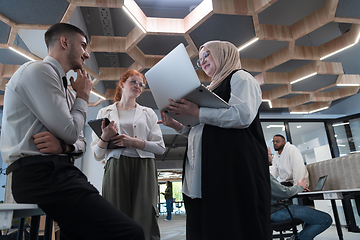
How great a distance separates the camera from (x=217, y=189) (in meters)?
1.08

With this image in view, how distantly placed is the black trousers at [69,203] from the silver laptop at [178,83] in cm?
55

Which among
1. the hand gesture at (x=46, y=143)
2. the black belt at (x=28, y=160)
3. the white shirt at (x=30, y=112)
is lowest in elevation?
the black belt at (x=28, y=160)

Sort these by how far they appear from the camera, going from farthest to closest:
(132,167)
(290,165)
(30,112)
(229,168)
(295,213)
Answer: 1. (290,165)
2. (295,213)
3. (132,167)
4. (229,168)
5. (30,112)

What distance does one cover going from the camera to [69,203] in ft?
2.92

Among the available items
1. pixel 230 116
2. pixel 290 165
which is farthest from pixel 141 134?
pixel 290 165

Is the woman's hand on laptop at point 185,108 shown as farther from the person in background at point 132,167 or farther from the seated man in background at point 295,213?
the seated man in background at point 295,213

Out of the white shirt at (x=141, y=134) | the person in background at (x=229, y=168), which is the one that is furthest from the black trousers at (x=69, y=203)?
the white shirt at (x=141, y=134)

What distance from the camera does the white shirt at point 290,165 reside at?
3.97 m

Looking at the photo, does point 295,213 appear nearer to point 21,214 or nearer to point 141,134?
point 141,134

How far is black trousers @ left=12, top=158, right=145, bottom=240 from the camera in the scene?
0.89 meters

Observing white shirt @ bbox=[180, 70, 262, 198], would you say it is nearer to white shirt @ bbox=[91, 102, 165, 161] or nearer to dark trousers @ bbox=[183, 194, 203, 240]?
dark trousers @ bbox=[183, 194, 203, 240]

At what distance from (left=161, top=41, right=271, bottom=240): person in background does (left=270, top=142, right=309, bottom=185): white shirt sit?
10.5 ft

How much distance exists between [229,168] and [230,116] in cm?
22

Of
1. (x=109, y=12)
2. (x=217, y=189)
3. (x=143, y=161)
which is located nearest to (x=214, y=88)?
(x=217, y=189)
